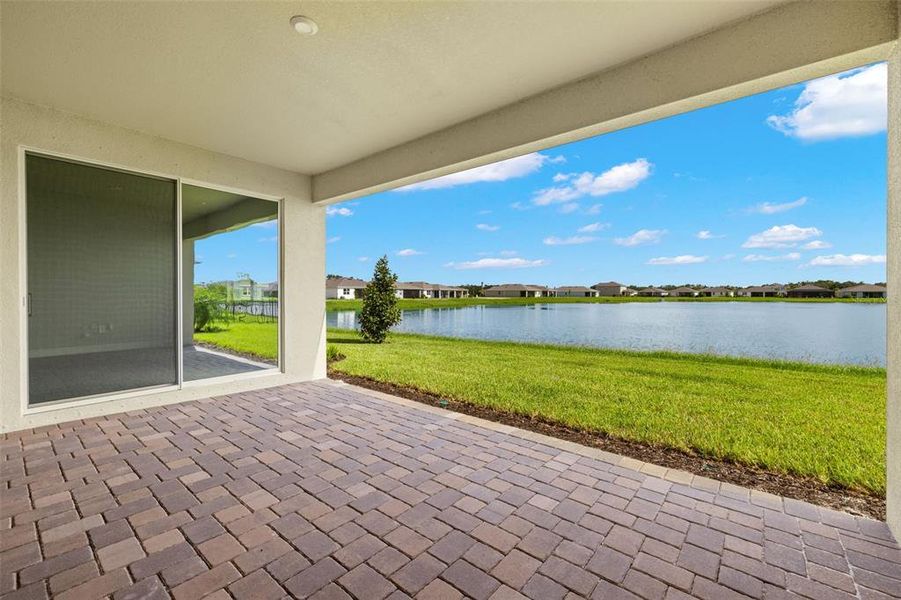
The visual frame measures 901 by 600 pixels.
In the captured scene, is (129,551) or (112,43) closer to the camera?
(129,551)

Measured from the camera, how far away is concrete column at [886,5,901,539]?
2016mm

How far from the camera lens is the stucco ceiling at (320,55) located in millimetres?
2277

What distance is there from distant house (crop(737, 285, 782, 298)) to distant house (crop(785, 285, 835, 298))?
1212 mm

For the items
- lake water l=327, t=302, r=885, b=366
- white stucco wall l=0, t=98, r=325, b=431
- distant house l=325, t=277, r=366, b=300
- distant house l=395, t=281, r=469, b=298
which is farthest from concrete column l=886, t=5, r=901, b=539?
distant house l=395, t=281, r=469, b=298

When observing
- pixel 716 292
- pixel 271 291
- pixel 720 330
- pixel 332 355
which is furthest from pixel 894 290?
pixel 716 292

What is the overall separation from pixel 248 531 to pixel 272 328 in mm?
3849

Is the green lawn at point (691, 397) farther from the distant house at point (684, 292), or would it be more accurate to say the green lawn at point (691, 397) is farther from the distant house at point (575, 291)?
the distant house at point (575, 291)

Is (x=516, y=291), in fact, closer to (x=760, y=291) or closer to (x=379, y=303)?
(x=760, y=291)

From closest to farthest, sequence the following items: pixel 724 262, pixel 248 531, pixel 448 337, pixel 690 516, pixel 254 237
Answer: pixel 248 531 < pixel 690 516 < pixel 254 237 < pixel 448 337 < pixel 724 262

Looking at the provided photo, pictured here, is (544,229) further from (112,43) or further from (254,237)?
(112,43)

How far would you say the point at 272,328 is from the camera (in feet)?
18.1

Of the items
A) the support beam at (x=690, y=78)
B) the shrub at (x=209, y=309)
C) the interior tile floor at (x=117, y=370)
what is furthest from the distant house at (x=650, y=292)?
the interior tile floor at (x=117, y=370)

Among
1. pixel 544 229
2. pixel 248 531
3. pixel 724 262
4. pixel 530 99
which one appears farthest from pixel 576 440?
pixel 544 229

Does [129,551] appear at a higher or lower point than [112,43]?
lower
